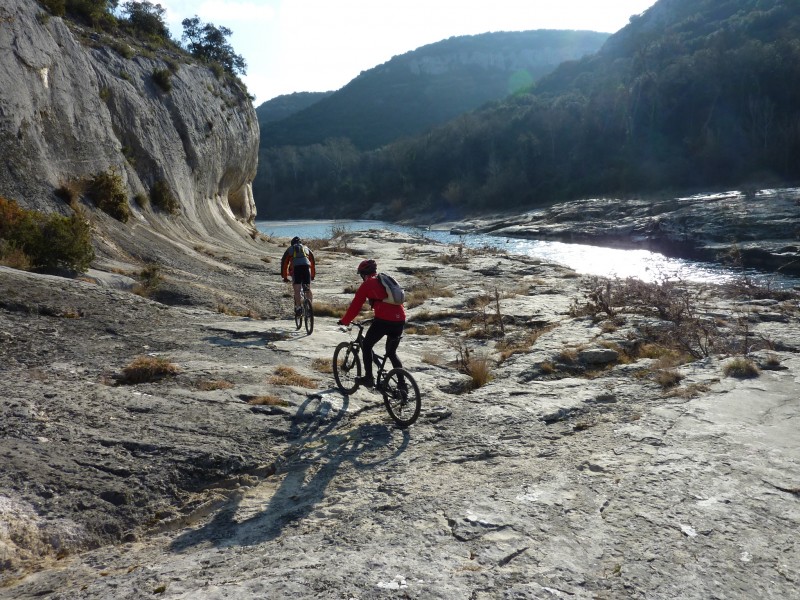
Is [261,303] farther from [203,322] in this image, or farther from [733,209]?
[733,209]

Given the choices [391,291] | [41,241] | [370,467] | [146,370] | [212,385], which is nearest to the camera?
[370,467]

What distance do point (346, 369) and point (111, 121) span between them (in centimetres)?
1621

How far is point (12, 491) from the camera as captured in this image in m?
5.05

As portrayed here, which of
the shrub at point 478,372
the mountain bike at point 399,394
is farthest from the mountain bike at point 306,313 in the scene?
the mountain bike at point 399,394

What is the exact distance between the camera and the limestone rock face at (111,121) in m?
15.6

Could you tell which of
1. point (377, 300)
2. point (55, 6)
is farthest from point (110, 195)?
point (377, 300)

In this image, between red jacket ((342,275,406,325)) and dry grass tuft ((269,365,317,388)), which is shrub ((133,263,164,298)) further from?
red jacket ((342,275,406,325))

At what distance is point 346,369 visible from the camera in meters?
8.78

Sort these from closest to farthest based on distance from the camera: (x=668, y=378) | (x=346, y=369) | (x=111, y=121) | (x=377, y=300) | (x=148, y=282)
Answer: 1. (x=377, y=300)
2. (x=346, y=369)
3. (x=668, y=378)
4. (x=148, y=282)
5. (x=111, y=121)

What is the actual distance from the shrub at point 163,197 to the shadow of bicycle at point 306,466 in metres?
15.9

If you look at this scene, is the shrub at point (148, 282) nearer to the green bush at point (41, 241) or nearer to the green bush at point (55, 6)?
the green bush at point (41, 241)

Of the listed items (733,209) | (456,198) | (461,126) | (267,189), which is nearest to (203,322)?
(733,209)

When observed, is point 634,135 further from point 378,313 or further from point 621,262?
point 378,313

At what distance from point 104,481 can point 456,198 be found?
82.6m
